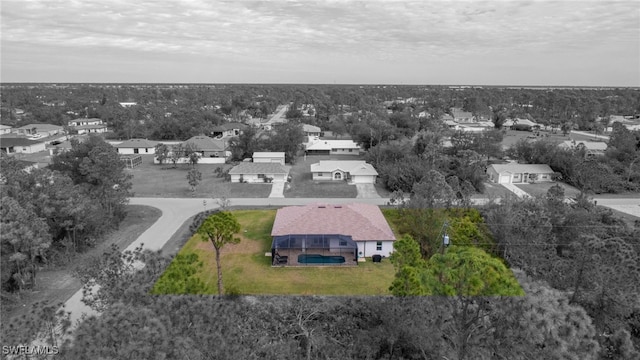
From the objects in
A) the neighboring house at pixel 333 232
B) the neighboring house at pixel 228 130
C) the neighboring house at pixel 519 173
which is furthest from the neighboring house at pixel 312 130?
the neighboring house at pixel 333 232

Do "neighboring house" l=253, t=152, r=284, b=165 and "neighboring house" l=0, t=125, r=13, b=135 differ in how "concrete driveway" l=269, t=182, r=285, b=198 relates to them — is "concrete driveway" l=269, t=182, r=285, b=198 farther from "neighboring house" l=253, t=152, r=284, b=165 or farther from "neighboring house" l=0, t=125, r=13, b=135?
"neighboring house" l=0, t=125, r=13, b=135

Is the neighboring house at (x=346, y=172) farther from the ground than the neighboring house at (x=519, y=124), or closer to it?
closer to it

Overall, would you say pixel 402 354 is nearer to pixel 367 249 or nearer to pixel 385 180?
pixel 367 249

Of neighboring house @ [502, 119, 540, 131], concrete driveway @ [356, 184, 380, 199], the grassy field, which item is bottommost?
concrete driveway @ [356, 184, 380, 199]

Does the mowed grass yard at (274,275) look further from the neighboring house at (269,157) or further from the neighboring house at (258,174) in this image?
the neighboring house at (269,157)

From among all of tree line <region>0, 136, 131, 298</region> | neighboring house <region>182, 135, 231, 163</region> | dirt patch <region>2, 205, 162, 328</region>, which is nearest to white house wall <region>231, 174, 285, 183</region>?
neighboring house <region>182, 135, 231, 163</region>
